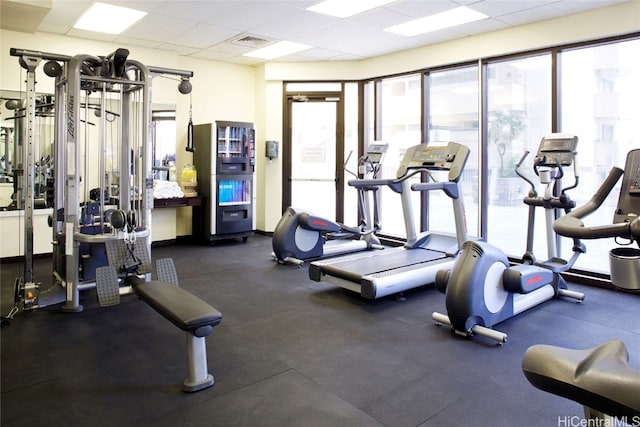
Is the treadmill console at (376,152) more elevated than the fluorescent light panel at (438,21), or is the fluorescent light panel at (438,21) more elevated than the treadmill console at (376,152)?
the fluorescent light panel at (438,21)

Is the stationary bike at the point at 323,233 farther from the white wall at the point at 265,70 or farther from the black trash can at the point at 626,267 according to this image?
the black trash can at the point at 626,267

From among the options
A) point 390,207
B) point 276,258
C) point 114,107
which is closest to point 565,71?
point 390,207

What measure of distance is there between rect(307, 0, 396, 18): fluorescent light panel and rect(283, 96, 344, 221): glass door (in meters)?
2.52

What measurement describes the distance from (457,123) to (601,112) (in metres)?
1.77

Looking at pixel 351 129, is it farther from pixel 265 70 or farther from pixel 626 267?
pixel 626 267

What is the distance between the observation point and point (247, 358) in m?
2.98

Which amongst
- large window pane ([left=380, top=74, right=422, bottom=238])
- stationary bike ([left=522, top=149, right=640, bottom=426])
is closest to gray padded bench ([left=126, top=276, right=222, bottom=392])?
stationary bike ([left=522, top=149, right=640, bottom=426])

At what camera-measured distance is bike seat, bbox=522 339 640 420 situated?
45.6 inches

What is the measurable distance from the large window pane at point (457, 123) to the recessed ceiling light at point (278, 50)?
1952 millimetres

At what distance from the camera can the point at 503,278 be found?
137 inches

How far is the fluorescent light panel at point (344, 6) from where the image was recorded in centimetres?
471

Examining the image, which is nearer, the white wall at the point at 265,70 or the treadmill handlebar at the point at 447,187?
the treadmill handlebar at the point at 447,187


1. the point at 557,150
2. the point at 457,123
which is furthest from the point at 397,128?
the point at 557,150

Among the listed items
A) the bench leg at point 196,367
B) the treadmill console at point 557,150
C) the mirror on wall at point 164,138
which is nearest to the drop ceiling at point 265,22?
the mirror on wall at point 164,138
